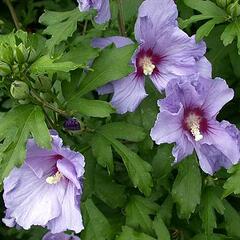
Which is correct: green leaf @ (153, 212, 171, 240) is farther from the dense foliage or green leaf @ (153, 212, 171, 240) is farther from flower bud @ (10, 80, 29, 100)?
flower bud @ (10, 80, 29, 100)

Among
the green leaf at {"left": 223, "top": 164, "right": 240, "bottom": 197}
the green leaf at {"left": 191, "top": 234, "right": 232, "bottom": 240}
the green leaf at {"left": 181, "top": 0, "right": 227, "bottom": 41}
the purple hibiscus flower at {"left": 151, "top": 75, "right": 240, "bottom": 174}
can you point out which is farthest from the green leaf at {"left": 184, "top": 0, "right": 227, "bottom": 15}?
the green leaf at {"left": 191, "top": 234, "right": 232, "bottom": 240}

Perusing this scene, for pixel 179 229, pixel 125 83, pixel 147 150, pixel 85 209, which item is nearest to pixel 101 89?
pixel 125 83

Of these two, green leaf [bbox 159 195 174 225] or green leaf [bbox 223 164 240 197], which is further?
green leaf [bbox 159 195 174 225]

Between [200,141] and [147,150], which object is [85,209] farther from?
[200,141]

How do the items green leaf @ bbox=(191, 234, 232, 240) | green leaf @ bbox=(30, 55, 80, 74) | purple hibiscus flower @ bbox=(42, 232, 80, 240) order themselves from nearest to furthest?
green leaf @ bbox=(30, 55, 80, 74) → green leaf @ bbox=(191, 234, 232, 240) → purple hibiscus flower @ bbox=(42, 232, 80, 240)

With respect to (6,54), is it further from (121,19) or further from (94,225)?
(94,225)

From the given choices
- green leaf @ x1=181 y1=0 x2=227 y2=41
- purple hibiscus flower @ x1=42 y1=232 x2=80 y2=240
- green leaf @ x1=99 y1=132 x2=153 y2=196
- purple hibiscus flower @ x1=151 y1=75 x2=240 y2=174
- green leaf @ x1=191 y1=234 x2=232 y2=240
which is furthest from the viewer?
purple hibiscus flower @ x1=42 y1=232 x2=80 y2=240

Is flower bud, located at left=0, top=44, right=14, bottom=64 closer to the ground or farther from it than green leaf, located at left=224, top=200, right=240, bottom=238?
farther from it
